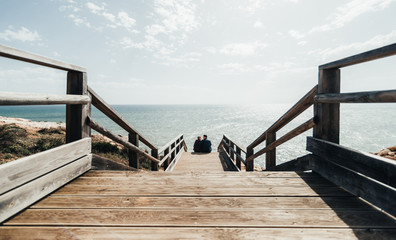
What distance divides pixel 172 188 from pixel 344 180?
72.4 inches

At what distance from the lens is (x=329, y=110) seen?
2.54m

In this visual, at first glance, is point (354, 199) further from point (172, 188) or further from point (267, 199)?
point (172, 188)

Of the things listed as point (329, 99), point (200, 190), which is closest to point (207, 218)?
point (200, 190)

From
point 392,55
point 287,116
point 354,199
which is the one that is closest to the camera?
point 392,55

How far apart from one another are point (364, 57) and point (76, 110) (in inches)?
126

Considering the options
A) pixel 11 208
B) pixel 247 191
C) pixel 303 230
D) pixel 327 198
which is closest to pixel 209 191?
pixel 247 191

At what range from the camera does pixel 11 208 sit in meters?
1.62

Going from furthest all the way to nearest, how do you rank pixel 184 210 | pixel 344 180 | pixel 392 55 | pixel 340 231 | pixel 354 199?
pixel 344 180
pixel 354 199
pixel 184 210
pixel 392 55
pixel 340 231

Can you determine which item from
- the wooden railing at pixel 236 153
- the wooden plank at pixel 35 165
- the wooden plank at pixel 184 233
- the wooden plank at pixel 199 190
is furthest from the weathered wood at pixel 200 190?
the wooden railing at pixel 236 153

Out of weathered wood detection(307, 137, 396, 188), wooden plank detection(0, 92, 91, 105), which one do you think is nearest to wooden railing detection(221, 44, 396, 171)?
weathered wood detection(307, 137, 396, 188)

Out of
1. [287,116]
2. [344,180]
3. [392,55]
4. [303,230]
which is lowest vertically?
[303,230]

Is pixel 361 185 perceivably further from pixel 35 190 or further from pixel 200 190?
pixel 35 190

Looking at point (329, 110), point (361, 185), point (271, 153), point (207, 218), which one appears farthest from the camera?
point (271, 153)

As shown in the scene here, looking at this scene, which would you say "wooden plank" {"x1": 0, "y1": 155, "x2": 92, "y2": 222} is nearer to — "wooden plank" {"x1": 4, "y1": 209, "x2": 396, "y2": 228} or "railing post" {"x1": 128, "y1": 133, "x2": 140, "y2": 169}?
"wooden plank" {"x1": 4, "y1": 209, "x2": 396, "y2": 228}
